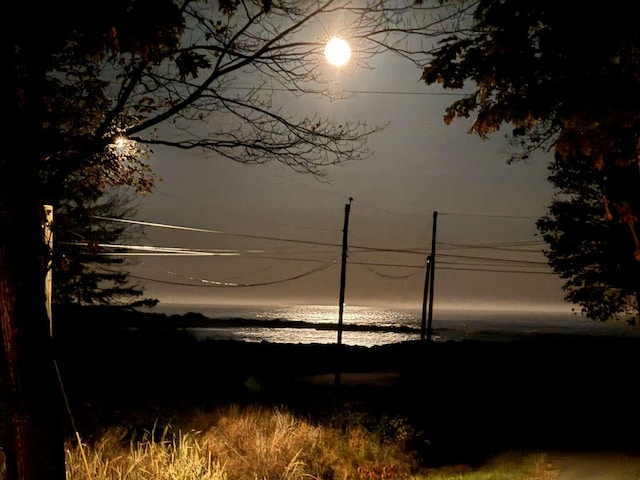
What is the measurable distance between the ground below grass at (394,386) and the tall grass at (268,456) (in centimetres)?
149

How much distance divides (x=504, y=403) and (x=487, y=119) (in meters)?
A: 15.1

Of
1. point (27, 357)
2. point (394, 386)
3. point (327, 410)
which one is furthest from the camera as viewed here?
point (394, 386)

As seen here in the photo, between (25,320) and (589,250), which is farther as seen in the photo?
(589,250)

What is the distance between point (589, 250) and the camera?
31.8 metres

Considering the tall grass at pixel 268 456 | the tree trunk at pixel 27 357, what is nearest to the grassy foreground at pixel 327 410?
the tall grass at pixel 268 456

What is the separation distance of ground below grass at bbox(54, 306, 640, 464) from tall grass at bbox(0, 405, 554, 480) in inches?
58.8

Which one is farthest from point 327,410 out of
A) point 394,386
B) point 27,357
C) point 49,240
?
point 27,357

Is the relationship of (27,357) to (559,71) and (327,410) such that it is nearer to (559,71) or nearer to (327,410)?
(559,71)

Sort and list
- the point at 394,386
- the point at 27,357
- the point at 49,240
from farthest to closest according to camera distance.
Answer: the point at 394,386 < the point at 49,240 < the point at 27,357

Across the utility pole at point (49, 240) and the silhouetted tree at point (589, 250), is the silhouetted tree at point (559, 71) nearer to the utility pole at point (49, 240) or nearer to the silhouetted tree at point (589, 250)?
the utility pole at point (49, 240)

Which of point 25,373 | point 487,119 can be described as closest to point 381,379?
point 487,119

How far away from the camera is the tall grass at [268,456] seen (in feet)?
27.8

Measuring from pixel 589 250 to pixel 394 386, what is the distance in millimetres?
11477

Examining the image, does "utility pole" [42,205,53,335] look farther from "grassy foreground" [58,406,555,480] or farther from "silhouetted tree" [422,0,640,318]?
"silhouetted tree" [422,0,640,318]
